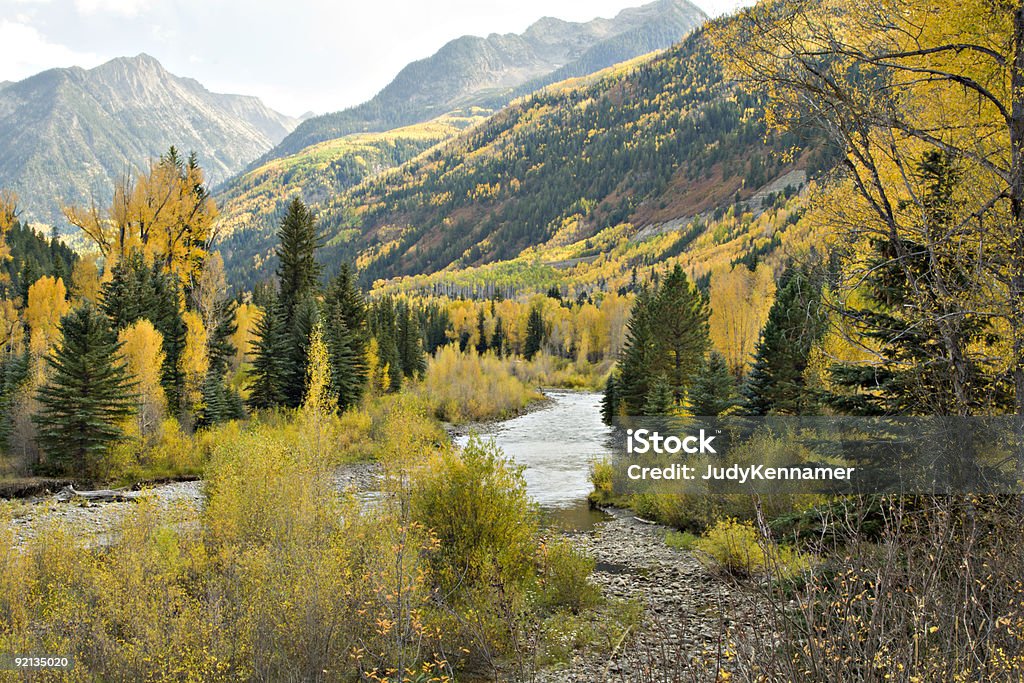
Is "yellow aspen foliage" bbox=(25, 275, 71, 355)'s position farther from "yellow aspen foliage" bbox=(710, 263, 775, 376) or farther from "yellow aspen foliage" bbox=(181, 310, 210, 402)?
"yellow aspen foliage" bbox=(710, 263, 775, 376)

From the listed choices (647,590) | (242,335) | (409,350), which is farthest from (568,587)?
(409,350)

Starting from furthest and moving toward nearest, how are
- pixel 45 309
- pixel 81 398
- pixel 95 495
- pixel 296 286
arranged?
pixel 296 286, pixel 45 309, pixel 81 398, pixel 95 495

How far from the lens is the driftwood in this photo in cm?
2478

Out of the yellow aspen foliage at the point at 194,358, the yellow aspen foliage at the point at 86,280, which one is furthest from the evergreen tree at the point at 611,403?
the yellow aspen foliage at the point at 86,280

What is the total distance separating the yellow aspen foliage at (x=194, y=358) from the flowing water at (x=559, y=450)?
15.4 m

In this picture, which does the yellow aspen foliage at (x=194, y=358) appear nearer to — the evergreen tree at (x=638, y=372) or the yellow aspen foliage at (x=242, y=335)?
the yellow aspen foliage at (x=242, y=335)

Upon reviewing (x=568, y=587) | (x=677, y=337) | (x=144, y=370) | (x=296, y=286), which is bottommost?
(x=568, y=587)

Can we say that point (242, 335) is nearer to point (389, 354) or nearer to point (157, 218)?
point (389, 354)

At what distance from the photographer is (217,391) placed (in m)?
34.4

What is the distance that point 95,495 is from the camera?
25.5m

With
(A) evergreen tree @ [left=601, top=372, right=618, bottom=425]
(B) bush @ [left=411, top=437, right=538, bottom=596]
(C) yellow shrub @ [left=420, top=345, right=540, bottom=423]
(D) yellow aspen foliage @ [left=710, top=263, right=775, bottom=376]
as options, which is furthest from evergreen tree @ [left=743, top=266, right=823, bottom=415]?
(C) yellow shrub @ [left=420, top=345, right=540, bottom=423]

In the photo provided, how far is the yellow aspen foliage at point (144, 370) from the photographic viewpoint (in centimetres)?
3083

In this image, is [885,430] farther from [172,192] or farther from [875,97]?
[172,192]

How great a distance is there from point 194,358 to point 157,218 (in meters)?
8.77
